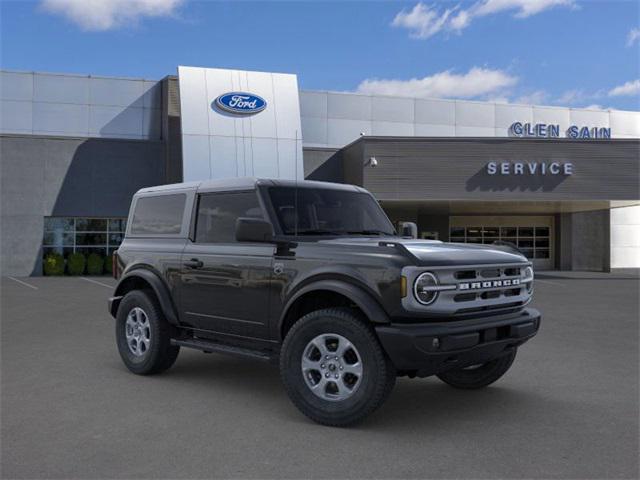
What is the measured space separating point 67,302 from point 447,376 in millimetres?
11439

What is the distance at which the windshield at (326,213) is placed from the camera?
5.75m

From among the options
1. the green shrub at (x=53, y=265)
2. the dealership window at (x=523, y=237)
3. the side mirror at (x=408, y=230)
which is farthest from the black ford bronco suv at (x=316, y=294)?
the dealership window at (x=523, y=237)

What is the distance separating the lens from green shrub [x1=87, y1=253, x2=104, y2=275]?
84.8 feet

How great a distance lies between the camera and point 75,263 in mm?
25375

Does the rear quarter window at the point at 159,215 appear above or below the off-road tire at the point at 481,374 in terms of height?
above

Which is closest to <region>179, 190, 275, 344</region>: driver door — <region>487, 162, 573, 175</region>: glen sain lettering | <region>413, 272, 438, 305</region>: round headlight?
<region>413, 272, 438, 305</region>: round headlight

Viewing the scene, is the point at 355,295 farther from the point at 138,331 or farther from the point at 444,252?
the point at 138,331

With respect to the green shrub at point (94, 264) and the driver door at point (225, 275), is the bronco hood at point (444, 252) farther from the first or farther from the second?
the green shrub at point (94, 264)

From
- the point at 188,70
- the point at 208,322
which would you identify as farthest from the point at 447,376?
the point at 188,70

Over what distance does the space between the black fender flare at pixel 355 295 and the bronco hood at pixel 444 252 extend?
0.36m

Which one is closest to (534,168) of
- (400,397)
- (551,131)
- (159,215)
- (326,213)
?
(551,131)

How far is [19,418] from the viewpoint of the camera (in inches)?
197

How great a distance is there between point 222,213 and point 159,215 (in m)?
1.12

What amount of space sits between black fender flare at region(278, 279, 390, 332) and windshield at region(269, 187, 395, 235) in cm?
71
